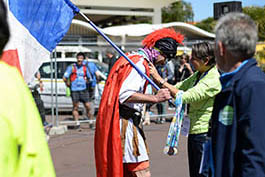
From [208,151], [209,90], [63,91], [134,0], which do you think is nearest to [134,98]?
[209,90]

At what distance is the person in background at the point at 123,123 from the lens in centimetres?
413

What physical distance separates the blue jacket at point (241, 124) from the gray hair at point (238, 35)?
0.26ft

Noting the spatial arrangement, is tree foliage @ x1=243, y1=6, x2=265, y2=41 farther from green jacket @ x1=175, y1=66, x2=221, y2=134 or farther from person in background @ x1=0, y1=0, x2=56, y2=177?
person in background @ x1=0, y1=0, x2=56, y2=177

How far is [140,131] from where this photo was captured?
427cm

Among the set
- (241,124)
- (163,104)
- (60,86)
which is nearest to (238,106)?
(241,124)

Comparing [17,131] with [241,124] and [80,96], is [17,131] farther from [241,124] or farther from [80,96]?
[80,96]

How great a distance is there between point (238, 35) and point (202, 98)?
143 cm

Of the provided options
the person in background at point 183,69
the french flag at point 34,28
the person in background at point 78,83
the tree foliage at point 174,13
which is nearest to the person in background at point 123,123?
the french flag at point 34,28

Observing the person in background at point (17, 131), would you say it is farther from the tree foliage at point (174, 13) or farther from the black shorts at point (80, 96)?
the tree foliage at point (174, 13)

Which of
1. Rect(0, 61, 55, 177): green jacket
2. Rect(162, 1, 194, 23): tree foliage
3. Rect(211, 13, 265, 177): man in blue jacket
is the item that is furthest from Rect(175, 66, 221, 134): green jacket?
Rect(162, 1, 194, 23): tree foliage

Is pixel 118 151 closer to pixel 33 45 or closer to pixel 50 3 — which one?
pixel 33 45

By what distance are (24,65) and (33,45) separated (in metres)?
0.27

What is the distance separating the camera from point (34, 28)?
13.9 feet

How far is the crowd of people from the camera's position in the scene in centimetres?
181
